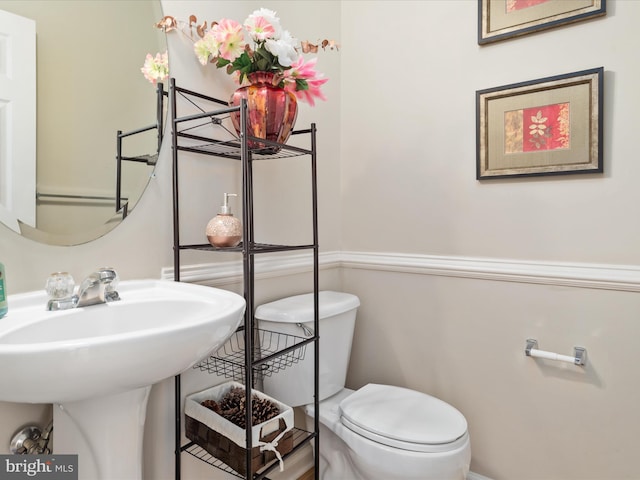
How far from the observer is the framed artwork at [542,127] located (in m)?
1.34

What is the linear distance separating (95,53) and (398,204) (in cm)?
125

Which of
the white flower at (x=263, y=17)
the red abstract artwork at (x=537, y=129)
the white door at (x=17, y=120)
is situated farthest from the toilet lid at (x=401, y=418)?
the white flower at (x=263, y=17)

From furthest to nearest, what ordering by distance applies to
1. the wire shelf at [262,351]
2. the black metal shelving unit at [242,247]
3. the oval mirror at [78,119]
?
the wire shelf at [262,351] < the black metal shelving unit at [242,247] < the oval mirror at [78,119]

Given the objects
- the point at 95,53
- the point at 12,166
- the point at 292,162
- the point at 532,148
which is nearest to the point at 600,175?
the point at 532,148

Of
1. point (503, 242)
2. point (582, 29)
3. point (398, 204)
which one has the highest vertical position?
point (582, 29)

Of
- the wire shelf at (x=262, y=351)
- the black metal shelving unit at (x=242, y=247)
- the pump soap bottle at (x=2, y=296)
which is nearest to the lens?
the pump soap bottle at (x=2, y=296)

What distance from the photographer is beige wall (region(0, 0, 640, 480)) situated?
1288mm

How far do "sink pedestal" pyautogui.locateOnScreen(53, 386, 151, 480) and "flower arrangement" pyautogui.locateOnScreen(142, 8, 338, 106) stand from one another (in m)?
0.89

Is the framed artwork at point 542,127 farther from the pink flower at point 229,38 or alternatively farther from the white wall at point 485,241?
the pink flower at point 229,38

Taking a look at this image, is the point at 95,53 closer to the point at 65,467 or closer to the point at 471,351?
the point at 65,467

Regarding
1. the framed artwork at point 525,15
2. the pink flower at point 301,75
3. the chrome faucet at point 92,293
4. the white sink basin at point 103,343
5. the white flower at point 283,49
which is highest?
the framed artwork at point 525,15

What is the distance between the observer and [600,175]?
1.34 meters

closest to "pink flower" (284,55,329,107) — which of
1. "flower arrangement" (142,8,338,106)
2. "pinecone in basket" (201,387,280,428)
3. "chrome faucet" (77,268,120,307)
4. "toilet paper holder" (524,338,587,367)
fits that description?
"flower arrangement" (142,8,338,106)

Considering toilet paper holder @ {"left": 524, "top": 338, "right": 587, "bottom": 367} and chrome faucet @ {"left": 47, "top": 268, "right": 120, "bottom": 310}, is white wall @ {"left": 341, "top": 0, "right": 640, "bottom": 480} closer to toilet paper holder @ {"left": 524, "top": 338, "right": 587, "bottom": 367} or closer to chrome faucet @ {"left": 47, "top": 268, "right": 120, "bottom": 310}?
toilet paper holder @ {"left": 524, "top": 338, "right": 587, "bottom": 367}
